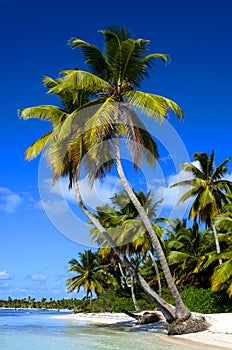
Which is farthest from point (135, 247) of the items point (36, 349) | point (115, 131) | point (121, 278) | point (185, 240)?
point (36, 349)

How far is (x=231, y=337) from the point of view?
13594 mm

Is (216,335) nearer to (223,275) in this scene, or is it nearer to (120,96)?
(223,275)

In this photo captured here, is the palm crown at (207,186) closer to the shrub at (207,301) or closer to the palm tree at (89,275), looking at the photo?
the shrub at (207,301)

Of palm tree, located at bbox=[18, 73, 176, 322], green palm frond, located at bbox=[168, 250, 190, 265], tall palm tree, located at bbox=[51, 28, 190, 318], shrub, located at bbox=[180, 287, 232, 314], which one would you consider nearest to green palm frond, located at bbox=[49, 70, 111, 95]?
tall palm tree, located at bbox=[51, 28, 190, 318]

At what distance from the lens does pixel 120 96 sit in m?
16.3

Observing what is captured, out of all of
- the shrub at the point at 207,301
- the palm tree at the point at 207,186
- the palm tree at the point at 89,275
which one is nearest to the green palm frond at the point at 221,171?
the palm tree at the point at 207,186

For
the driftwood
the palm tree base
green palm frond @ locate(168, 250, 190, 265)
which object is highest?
green palm frond @ locate(168, 250, 190, 265)

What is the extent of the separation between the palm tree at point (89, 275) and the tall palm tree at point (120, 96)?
31.5m

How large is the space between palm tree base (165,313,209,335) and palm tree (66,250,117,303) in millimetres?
31284

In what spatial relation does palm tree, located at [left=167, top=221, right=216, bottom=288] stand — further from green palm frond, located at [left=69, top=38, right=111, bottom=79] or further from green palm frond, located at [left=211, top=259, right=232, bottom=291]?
Result: green palm frond, located at [left=69, top=38, right=111, bottom=79]

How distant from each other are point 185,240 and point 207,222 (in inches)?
104

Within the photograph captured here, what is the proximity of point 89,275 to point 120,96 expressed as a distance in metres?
34.0

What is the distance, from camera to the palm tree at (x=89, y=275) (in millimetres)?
46472

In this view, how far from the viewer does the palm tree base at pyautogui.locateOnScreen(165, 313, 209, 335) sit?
14617 millimetres
